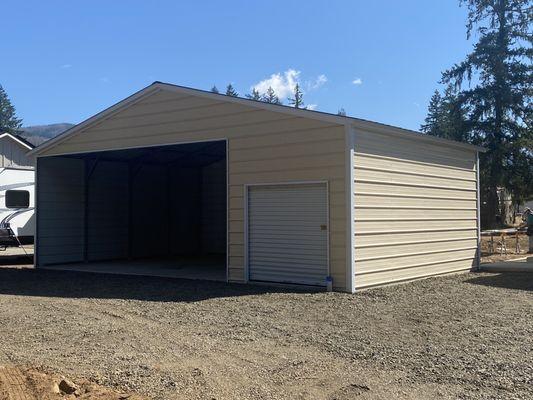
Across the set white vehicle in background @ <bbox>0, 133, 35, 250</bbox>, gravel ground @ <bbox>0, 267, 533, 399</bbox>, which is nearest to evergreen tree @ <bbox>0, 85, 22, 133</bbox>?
white vehicle in background @ <bbox>0, 133, 35, 250</bbox>

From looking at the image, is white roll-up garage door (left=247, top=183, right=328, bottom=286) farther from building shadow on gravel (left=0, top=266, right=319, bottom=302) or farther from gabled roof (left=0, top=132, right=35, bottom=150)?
gabled roof (left=0, top=132, right=35, bottom=150)

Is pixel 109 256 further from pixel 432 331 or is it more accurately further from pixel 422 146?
pixel 432 331

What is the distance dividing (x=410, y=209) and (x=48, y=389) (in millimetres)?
8700

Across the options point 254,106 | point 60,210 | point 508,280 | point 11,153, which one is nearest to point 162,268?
point 60,210

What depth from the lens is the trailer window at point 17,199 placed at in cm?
1919

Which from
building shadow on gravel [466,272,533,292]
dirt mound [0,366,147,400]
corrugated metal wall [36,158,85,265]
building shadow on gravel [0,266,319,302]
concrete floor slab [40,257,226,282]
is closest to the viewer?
dirt mound [0,366,147,400]

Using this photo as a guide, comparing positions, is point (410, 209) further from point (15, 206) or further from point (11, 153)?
point (11, 153)

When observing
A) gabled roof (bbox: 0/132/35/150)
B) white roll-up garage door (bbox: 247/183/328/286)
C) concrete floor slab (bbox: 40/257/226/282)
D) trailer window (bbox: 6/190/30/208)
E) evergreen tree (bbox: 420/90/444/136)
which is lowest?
concrete floor slab (bbox: 40/257/226/282)

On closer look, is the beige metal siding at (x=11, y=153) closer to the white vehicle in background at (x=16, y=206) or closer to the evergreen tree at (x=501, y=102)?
the white vehicle in background at (x=16, y=206)

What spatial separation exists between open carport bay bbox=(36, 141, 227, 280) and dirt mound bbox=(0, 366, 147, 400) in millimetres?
7597

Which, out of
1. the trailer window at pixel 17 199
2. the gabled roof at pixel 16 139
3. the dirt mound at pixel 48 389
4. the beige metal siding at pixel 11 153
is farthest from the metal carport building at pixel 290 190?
the gabled roof at pixel 16 139

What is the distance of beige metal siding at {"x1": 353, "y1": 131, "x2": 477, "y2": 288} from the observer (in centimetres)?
1055

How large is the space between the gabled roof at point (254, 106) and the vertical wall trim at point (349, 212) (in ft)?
1.04

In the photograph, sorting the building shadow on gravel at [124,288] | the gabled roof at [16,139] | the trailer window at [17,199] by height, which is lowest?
the building shadow on gravel at [124,288]
